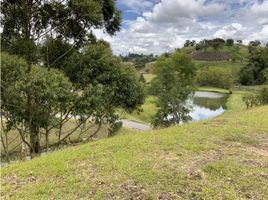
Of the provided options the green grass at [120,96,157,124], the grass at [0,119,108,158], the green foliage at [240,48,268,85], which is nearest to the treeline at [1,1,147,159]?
the grass at [0,119,108,158]

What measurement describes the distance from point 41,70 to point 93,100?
3.19 meters

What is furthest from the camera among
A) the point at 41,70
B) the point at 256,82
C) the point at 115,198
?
the point at 256,82

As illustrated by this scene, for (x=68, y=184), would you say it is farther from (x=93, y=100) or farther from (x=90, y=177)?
(x=93, y=100)

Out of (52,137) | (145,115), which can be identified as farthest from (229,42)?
(52,137)

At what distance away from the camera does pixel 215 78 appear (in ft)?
300

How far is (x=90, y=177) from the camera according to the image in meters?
6.08

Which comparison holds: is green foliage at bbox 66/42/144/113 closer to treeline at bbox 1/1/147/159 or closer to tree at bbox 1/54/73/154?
treeline at bbox 1/1/147/159

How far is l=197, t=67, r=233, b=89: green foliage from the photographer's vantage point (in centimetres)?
8922

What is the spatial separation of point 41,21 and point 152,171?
10.3 m

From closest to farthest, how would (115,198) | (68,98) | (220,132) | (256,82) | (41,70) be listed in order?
1. (115,198)
2. (220,132)
3. (41,70)
4. (68,98)
5. (256,82)

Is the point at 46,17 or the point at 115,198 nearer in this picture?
the point at 115,198

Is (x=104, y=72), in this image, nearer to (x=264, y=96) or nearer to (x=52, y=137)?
(x=52, y=137)

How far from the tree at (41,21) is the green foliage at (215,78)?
256 feet

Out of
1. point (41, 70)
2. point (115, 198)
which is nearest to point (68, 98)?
point (41, 70)
